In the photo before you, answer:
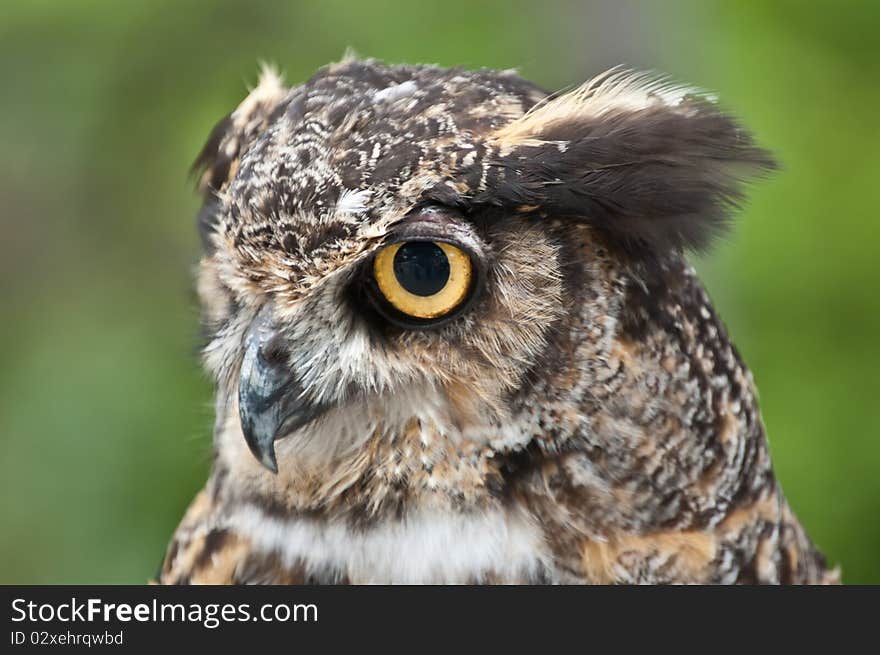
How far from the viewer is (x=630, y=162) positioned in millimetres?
1643

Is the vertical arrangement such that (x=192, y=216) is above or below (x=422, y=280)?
above

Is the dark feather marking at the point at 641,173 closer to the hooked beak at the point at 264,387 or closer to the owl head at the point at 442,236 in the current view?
the owl head at the point at 442,236

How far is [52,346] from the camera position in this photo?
349 cm

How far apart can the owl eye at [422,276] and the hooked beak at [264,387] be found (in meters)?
0.21

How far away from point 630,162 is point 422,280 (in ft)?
1.37

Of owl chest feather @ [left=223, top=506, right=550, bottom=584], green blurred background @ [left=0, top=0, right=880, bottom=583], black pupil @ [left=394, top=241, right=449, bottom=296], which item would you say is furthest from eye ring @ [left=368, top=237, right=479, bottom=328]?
green blurred background @ [left=0, top=0, right=880, bottom=583]

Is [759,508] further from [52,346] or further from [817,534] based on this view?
[52,346]

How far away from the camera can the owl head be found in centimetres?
152

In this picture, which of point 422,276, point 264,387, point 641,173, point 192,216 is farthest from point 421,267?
point 192,216

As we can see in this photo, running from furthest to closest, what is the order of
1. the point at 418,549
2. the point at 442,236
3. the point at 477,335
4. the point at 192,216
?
1. the point at 192,216
2. the point at 418,549
3. the point at 477,335
4. the point at 442,236

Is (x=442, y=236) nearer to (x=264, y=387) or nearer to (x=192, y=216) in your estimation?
(x=264, y=387)

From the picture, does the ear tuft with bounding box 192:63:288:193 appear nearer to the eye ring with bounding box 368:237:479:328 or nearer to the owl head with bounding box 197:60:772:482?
the owl head with bounding box 197:60:772:482
